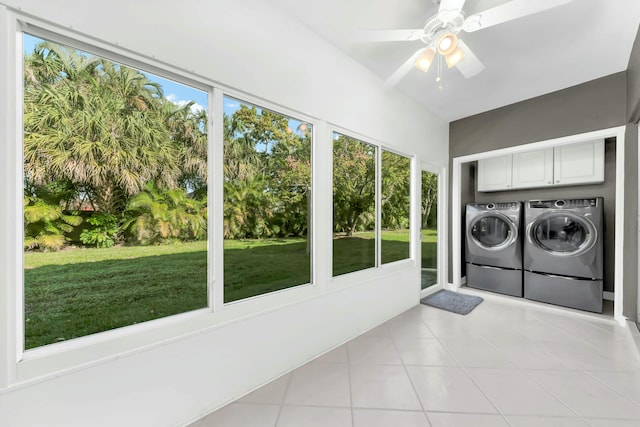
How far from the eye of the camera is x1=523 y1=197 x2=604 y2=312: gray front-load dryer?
273 centimetres

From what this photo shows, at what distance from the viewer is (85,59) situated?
46.1 inches

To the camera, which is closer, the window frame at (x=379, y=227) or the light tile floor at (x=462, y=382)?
the light tile floor at (x=462, y=382)

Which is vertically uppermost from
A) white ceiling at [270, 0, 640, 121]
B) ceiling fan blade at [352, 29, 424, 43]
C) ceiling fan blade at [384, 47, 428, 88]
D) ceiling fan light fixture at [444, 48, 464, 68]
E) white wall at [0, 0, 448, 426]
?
white ceiling at [270, 0, 640, 121]

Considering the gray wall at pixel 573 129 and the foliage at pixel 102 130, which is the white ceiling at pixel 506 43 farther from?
the foliage at pixel 102 130

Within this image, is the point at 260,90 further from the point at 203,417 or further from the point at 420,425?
the point at 420,425

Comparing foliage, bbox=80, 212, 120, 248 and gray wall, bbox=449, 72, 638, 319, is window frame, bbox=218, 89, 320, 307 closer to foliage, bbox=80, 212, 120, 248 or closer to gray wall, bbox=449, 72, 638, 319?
foliage, bbox=80, 212, 120, 248

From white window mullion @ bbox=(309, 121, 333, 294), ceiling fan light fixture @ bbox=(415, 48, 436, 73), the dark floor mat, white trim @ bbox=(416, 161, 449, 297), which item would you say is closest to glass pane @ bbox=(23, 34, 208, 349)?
white window mullion @ bbox=(309, 121, 333, 294)

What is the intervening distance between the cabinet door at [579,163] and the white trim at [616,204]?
0.31 m

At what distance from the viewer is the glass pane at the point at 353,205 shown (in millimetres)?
2283

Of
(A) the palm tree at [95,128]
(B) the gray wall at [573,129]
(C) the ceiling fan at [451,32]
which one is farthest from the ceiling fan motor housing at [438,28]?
(B) the gray wall at [573,129]

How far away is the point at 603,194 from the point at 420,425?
3641 mm

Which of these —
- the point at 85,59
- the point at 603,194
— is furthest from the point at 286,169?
the point at 603,194

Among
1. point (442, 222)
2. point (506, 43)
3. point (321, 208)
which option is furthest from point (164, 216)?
point (442, 222)

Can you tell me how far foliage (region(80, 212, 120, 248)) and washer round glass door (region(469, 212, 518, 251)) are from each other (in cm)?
401
